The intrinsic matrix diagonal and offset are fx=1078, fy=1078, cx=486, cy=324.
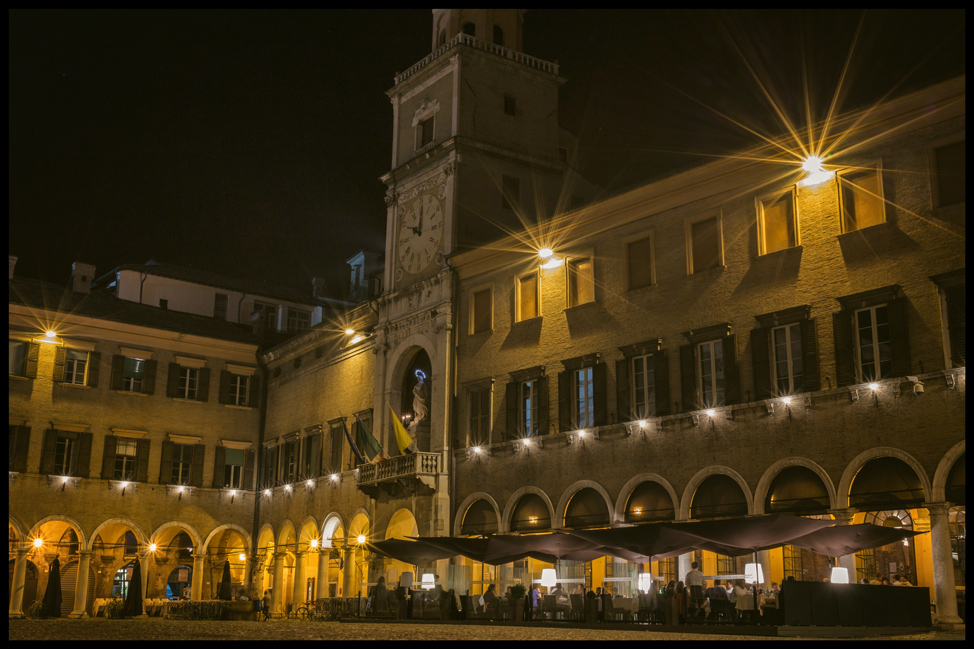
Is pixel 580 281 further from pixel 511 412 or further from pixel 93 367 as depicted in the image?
pixel 93 367

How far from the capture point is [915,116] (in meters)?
23.5

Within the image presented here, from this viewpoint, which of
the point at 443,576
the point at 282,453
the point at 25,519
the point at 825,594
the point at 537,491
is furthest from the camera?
the point at 282,453

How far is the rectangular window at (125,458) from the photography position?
44.0 m

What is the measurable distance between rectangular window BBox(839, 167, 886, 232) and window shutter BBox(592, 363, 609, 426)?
7938 mm

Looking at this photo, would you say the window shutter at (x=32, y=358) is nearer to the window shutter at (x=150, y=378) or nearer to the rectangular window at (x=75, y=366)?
the rectangular window at (x=75, y=366)

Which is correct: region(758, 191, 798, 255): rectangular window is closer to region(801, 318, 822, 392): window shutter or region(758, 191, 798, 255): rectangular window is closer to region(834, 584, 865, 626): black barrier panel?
region(801, 318, 822, 392): window shutter

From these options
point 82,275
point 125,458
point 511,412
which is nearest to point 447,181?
point 511,412

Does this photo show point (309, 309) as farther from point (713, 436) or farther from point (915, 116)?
point (915, 116)

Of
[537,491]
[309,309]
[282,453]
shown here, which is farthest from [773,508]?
[309,309]

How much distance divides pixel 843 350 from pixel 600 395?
7.48 meters

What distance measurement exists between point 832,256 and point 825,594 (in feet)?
26.5

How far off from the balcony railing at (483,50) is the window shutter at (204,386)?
16.0 meters

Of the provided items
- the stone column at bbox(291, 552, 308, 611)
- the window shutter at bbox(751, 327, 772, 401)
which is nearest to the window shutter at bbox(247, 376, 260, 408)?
the stone column at bbox(291, 552, 308, 611)

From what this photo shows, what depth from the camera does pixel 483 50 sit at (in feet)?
124
